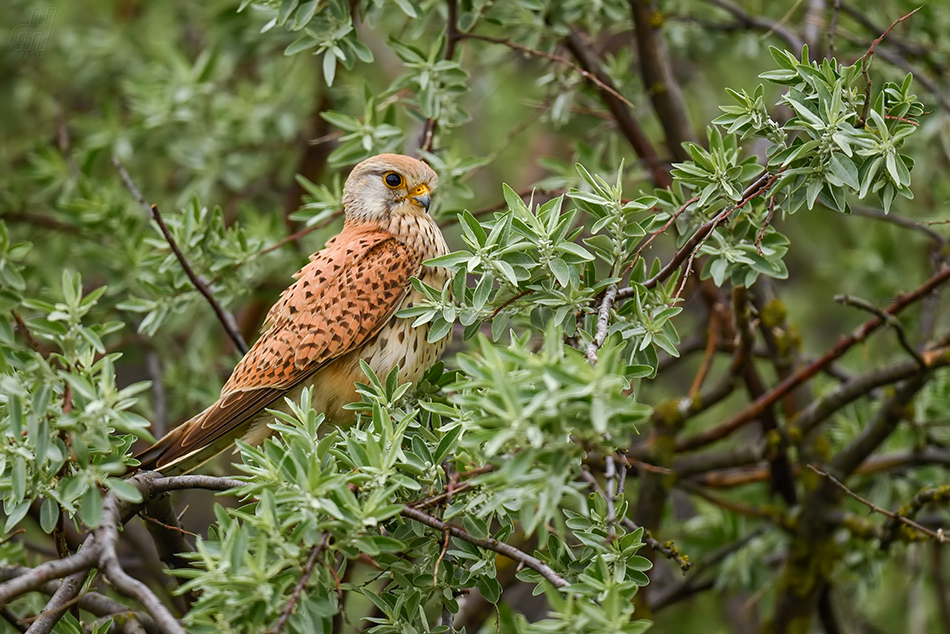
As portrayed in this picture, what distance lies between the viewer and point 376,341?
10.8 ft

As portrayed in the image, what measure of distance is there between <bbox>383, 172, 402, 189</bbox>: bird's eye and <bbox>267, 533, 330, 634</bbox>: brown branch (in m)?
1.83

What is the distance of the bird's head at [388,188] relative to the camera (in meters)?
3.59

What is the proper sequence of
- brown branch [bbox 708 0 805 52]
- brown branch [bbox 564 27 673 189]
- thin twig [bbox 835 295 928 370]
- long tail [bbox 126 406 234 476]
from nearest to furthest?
1. long tail [bbox 126 406 234 476]
2. thin twig [bbox 835 295 928 370]
3. brown branch [bbox 564 27 673 189]
4. brown branch [bbox 708 0 805 52]

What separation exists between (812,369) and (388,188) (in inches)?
66.1

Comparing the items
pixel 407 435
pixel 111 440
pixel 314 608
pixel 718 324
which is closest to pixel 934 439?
pixel 718 324

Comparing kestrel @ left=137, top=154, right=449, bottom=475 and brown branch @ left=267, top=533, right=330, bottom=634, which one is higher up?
brown branch @ left=267, top=533, right=330, bottom=634

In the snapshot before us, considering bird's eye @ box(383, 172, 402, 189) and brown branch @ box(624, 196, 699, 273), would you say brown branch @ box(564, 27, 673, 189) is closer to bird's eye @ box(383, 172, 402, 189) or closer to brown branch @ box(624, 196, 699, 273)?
bird's eye @ box(383, 172, 402, 189)

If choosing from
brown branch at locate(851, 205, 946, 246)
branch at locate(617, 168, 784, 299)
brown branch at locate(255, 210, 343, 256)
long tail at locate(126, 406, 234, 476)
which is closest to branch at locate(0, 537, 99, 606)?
long tail at locate(126, 406, 234, 476)

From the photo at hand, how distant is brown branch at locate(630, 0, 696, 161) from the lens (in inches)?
155

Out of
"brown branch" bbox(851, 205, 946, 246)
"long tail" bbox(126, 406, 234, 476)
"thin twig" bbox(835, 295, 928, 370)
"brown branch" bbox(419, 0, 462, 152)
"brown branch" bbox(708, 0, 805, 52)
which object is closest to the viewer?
"long tail" bbox(126, 406, 234, 476)

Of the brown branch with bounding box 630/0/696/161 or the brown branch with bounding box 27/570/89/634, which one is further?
the brown branch with bounding box 630/0/696/161

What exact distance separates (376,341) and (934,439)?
2.32 meters

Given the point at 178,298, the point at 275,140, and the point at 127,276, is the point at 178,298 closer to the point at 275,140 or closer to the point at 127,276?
the point at 127,276

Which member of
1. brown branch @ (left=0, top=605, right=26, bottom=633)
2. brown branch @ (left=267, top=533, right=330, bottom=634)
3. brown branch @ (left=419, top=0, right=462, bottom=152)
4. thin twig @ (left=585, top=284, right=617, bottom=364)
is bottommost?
brown branch @ (left=0, top=605, right=26, bottom=633)
